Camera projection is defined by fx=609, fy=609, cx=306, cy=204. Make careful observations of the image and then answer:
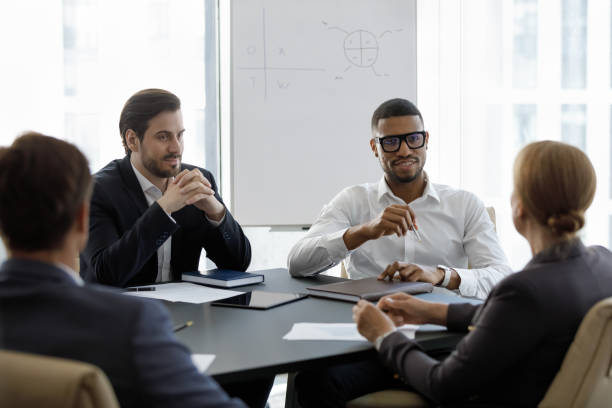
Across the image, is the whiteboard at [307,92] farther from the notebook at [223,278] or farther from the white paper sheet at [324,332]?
the white paper sheet at [324,332]

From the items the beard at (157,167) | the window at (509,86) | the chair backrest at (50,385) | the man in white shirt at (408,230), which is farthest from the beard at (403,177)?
→ the chair backrest at (50,385)

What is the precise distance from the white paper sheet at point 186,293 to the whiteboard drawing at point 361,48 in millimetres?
1799

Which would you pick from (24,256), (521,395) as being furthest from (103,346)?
(521,395)

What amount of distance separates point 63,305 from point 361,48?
2.78m

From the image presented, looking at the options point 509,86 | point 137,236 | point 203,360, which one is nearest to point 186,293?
point 137,236

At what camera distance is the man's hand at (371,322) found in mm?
1370

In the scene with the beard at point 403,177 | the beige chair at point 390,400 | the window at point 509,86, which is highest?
the window at point 509,86

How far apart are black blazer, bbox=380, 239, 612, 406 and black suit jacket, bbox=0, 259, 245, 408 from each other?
1.83ft

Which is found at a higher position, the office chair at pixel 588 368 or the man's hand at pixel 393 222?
the man's hand at pixel 393 222

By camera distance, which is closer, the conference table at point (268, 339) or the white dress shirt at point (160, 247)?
the conference table at point (268, 339)

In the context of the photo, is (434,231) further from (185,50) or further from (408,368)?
(185,50)

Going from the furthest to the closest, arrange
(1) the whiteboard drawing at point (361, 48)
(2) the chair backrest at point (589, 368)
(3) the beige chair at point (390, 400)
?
(1) the whiteboard drawing at point (361, 48)
(3) the beige chair at point (390, 400)
(2) the chair backrest at point (589, 368)

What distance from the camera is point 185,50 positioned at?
3.38m

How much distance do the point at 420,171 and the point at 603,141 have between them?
1776 millimetres
